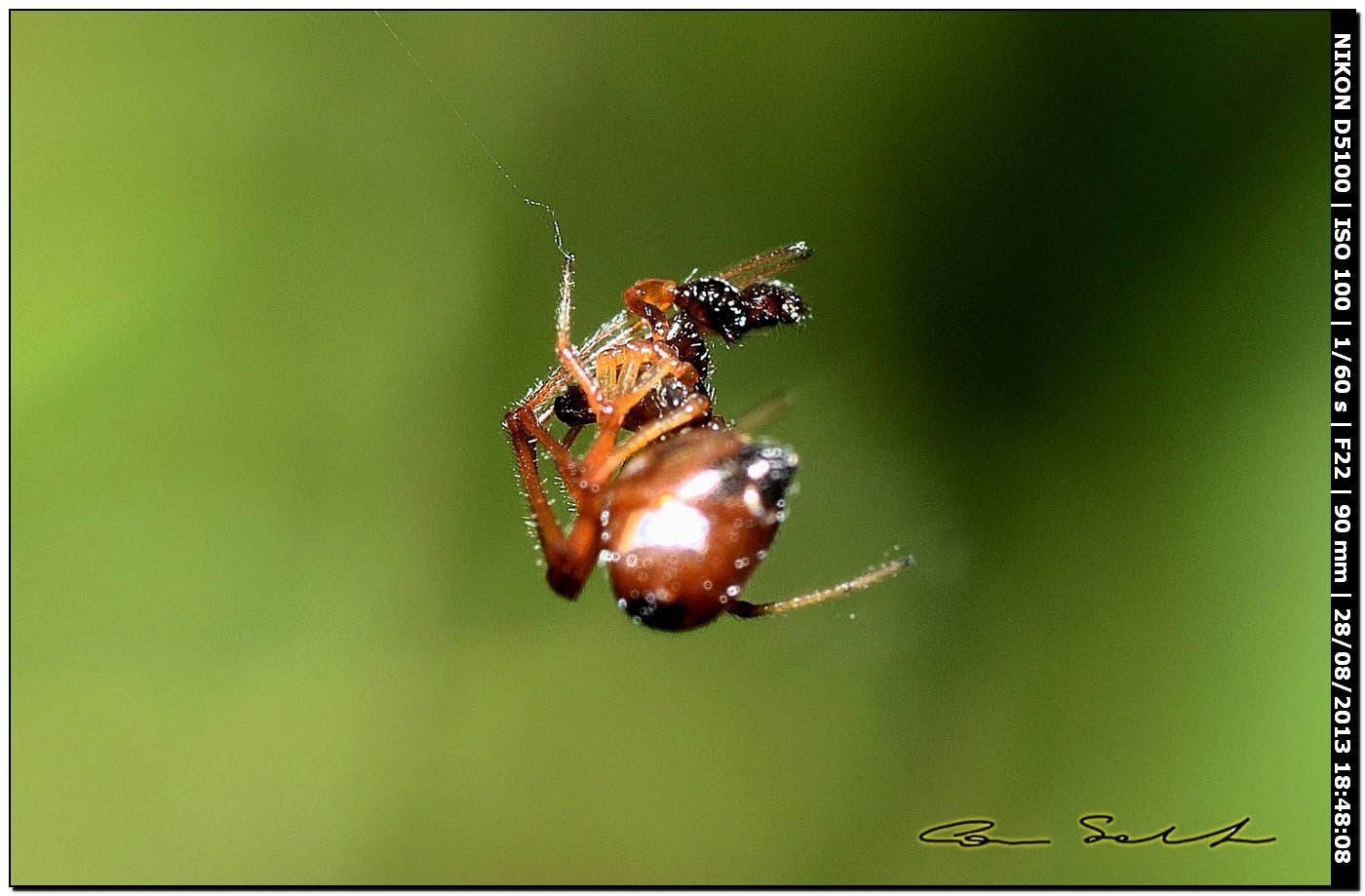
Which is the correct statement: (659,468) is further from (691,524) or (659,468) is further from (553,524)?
→ (553,524)

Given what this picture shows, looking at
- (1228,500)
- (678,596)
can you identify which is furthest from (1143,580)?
(678,596)

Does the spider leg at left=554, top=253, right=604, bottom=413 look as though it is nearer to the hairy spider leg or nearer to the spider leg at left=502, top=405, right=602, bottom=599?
the spider leg at left=502, top=405, right=602, bottom=599

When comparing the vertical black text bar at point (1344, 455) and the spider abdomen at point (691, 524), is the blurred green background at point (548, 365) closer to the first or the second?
the vertical black text bar at point (1344, 455)
